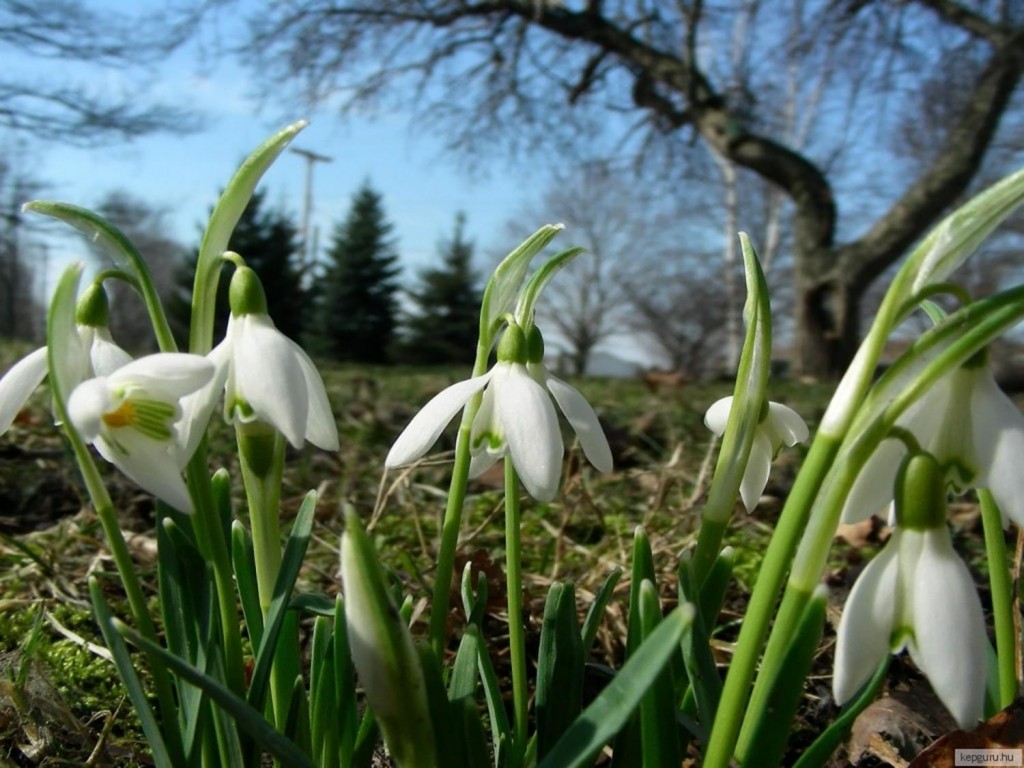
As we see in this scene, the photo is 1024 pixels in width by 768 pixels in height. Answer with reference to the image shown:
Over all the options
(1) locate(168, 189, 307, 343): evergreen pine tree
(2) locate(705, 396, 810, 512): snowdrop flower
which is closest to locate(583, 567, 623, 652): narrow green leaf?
(2) locate(705, 396, 810, 512): snowdrop flower

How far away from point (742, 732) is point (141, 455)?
1.68 ft

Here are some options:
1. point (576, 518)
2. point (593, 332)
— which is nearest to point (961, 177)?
point (576, 518)

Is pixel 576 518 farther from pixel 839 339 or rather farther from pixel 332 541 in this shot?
pixel 839 339

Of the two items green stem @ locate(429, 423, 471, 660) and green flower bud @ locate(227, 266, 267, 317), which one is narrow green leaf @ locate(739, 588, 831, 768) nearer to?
green stem @ locate(429, 423, 471, 660)

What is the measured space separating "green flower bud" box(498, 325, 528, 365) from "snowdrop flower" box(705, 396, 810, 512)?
0.66 feet

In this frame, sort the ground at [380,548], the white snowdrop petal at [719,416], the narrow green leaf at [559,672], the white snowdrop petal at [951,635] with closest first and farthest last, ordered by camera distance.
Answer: the white snowdrop petal at [951,635], the narrow green leaf at [559,672], the white snowdrop petal at [719,416], the ground at [380,548]

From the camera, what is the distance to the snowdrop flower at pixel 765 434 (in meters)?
0.92

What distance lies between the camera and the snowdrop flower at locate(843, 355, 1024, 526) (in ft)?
2.12

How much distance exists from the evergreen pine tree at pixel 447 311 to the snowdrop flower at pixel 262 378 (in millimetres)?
19689

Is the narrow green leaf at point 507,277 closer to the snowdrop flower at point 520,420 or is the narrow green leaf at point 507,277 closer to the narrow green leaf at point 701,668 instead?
the snowdrop flower at point 520,420

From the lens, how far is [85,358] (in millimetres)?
800

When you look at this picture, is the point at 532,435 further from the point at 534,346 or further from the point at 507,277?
the point at 507,277

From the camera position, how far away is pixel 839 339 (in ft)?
32.1

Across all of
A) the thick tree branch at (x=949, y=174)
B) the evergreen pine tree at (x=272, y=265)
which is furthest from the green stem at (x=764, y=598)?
the evergreen pine tree at (x=272, y=265)
